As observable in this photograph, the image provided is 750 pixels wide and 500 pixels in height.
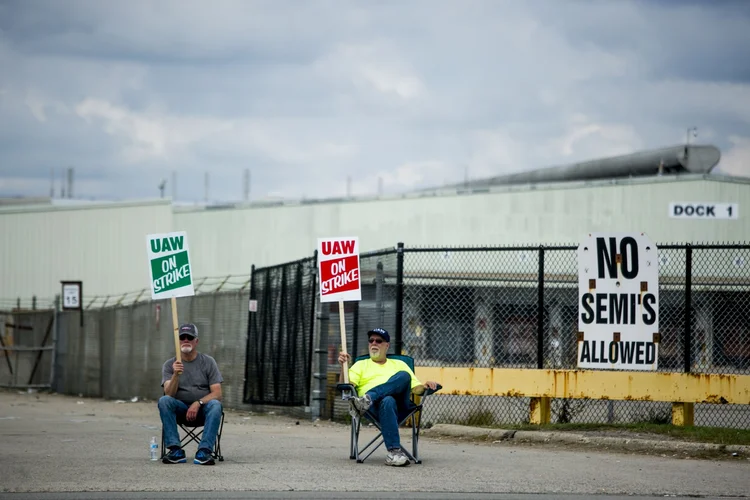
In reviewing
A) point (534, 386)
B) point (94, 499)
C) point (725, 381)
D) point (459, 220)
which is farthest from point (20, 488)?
point (459, 220)

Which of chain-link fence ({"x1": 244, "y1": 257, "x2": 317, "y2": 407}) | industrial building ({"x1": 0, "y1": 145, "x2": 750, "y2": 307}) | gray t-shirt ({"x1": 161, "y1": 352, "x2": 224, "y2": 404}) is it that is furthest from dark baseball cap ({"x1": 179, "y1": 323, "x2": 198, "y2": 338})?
industrial building ({"x1": 0, "y1": 145, "x2": 750, "y2": 307})

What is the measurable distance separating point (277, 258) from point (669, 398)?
98.1ft

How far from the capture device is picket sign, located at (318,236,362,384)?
13.7m

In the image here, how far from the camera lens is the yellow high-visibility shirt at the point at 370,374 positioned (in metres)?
11.0

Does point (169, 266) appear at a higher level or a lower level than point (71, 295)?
lower

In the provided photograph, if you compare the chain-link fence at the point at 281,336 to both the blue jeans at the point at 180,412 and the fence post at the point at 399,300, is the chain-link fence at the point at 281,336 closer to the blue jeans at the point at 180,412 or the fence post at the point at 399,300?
the fence post at the point at 399,300

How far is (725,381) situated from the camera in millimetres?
13797

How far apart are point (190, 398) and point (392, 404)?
1.92 meters

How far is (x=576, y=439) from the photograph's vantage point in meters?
13.3

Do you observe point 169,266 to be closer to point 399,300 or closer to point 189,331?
point 189,331

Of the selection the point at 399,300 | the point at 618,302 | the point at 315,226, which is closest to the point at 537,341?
the point at 618,302

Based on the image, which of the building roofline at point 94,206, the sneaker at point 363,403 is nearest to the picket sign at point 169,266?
the sneaker at point 363,403

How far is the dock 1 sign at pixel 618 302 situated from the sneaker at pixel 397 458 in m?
4.32

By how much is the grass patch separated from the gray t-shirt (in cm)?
456
